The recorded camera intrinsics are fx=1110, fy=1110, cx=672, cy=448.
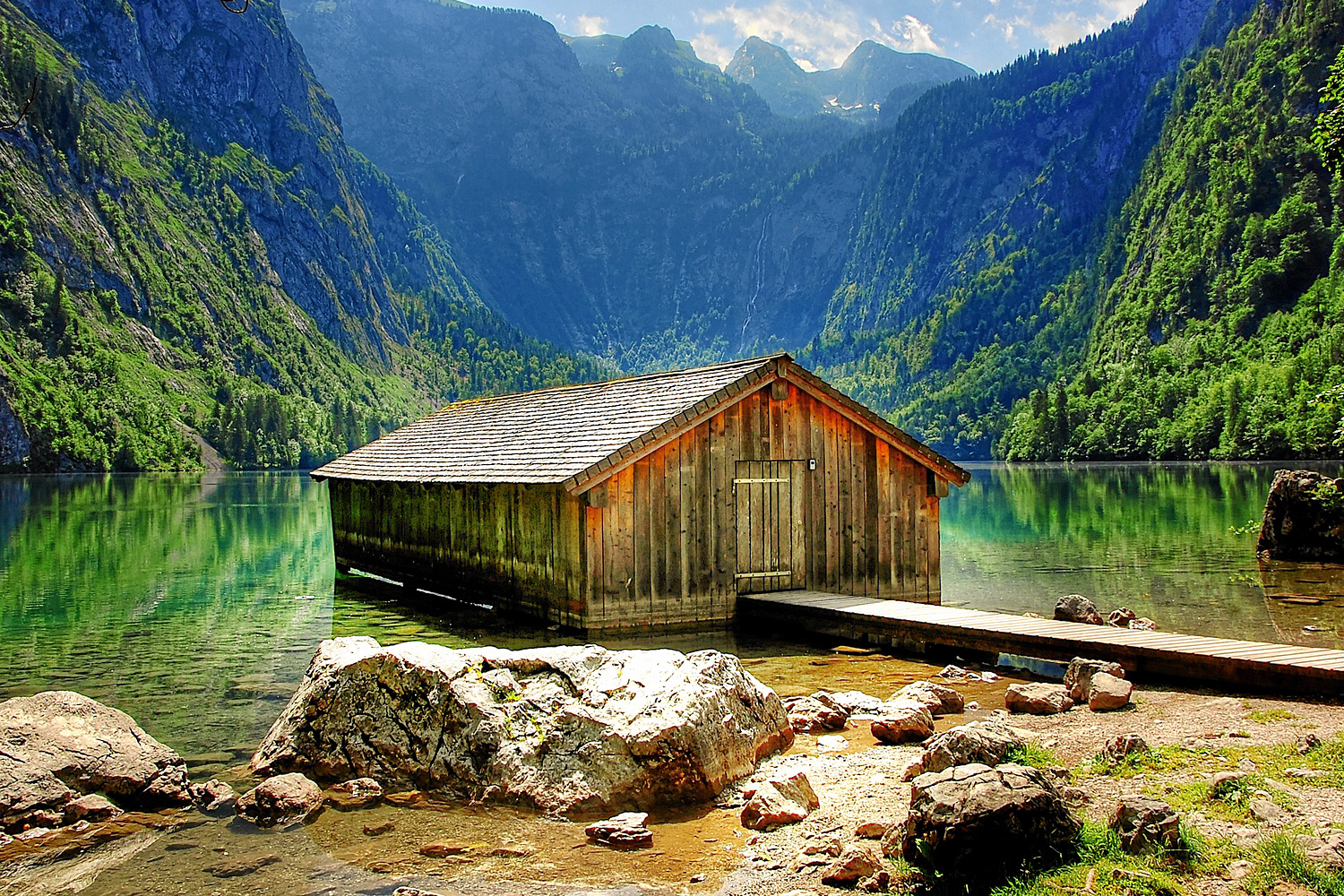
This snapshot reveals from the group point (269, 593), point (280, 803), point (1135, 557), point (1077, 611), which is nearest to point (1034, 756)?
point (280, 803)

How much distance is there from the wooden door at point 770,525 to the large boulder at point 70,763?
1085 centimetres

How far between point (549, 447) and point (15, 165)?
149586 mm

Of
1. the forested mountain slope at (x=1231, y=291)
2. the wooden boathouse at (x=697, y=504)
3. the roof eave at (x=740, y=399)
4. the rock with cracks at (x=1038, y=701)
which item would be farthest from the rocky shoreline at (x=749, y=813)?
the forested mountain slope at (x=1231, y=291)

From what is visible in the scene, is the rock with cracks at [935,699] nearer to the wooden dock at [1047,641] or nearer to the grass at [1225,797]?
the wooden dock at [1047,641]

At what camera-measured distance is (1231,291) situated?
13562cm

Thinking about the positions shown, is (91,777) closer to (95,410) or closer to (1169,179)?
(95,410)

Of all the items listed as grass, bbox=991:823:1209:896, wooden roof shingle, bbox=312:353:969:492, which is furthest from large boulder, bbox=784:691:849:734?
wooden roof shingle, bbox=312:353:969:492

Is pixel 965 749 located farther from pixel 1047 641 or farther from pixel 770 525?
pixel 770 525

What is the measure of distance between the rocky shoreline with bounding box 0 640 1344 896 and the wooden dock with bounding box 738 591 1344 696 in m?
0.81

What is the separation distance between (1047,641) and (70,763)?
10948 mm

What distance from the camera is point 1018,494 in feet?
211

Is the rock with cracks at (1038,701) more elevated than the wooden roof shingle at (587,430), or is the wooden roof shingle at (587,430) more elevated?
the wooden roof shingle at (587,430)

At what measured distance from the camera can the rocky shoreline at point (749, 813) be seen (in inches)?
282

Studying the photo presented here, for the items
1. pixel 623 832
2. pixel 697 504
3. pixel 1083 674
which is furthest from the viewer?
pixel 697 504
